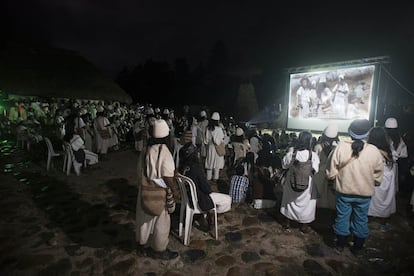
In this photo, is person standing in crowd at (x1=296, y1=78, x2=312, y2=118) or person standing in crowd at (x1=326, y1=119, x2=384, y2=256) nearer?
person standing in crowd at (x1=326, y1=119, x2=384, y2=256)

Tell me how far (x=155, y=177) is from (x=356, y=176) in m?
2.51

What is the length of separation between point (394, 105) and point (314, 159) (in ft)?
34.6

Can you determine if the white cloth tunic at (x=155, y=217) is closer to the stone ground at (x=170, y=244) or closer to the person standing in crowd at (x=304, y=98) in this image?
the stone ground at (x=170, y=244)

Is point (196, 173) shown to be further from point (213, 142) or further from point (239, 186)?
point (213, 142)

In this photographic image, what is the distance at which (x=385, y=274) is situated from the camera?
9.41ft

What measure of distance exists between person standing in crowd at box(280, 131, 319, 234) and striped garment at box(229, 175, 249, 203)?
3.68 ft

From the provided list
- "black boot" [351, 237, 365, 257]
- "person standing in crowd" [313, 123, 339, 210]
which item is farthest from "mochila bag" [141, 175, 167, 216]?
"person standing in crowd" [313, 123, 339, 210]

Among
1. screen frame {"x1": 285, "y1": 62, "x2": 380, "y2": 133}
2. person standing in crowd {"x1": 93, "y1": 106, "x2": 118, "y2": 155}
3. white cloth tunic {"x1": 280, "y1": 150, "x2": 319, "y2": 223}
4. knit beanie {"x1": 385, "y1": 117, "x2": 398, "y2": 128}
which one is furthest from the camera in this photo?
screen frame {"x1": 285, "y1": 62, "x2": 380, "y2": 133}

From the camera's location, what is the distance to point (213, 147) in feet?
20.5

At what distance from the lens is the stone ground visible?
2930mm

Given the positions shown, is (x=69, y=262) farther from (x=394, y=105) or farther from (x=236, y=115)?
(x=236, y=115)

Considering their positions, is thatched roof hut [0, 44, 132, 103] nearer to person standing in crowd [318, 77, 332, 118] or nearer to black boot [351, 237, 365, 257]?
person standing in crowd [318, 77, 332, 118]

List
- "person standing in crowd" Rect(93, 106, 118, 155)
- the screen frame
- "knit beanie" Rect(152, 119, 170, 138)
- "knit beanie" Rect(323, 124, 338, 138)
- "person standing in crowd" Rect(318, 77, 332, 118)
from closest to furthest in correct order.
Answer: "knit beanie" Rect(152, 119, 170, 138)
"knit beanie" Rect(323, 124, 338, 138)
"person standing in crowd" Rect(93, 106, 118, 155)
the screen frame
"person standing in crowd" Rect(318, 77, 332, 118)

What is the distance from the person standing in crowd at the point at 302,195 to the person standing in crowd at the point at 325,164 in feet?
2.21
